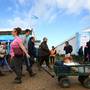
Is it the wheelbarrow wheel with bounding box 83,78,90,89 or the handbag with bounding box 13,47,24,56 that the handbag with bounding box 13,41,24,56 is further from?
the wheelbarrow wheel with bounding box 83,78,90,89

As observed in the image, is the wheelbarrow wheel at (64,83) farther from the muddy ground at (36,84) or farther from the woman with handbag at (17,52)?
the woman with handbag at (17,52)

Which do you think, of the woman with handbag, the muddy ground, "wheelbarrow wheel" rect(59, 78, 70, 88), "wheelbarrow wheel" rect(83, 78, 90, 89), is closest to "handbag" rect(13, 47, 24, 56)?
the woman with handbag

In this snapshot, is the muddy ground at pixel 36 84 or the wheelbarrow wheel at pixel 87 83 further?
the wheelbarrow wheel at pixel 87 83

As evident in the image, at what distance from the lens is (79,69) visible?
11297mm

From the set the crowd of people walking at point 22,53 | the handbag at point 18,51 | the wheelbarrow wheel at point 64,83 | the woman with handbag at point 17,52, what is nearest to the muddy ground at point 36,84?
the wheelbarrow wheel at point 64,83

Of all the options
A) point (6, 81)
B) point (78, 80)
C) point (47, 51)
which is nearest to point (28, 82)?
point (6, 81)

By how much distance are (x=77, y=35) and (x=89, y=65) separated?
52.6 feet

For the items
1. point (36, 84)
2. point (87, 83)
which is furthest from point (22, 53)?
point (87, 83)

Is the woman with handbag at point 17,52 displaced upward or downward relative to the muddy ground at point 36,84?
upward

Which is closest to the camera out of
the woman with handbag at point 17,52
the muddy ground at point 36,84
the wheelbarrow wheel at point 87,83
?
the muddy ground at point 36,84

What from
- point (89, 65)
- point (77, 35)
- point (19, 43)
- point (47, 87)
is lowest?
point (47, 87)

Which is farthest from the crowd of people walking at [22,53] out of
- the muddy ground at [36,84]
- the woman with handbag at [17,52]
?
the muddy ground at [36,84]

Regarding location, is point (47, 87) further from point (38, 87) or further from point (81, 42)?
point (81, 42)

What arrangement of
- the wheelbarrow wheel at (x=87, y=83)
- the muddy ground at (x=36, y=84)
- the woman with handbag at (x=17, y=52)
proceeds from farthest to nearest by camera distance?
the woman with handbag at (x=17, y=52) < the wheelbarrow wheel at (x=87, y=83) < the muddy ground at (x=36, y=84)
